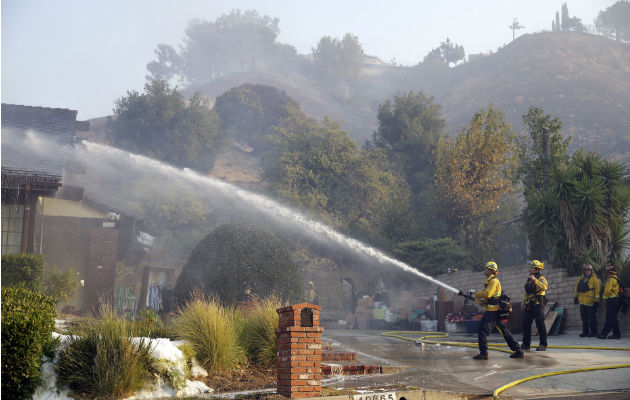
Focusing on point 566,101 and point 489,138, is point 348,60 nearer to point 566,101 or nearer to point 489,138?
point 566,101

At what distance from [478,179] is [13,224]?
21777 mm

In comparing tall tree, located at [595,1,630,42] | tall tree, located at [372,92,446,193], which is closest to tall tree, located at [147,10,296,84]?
tall tree, located at [595,1,630,42]

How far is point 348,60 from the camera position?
121 metres

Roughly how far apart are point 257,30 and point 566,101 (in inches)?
2927

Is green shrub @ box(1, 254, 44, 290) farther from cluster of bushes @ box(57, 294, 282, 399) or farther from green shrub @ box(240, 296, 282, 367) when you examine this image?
green shrub @ box(240, 296, 282, 367)

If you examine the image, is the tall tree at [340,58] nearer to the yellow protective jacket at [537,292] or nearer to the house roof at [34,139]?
the house roof at [34,139]

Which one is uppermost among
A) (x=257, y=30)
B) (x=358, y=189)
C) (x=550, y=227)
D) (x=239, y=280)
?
(x=257, y=30)

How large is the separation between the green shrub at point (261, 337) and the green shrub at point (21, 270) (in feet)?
20.8

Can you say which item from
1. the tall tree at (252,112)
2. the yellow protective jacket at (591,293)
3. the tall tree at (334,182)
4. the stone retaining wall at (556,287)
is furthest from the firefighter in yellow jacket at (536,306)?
the tall tree at (252,112)

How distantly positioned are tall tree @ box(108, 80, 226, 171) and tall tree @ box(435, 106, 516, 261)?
92.8 ft

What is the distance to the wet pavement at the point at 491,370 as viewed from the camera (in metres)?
8.23

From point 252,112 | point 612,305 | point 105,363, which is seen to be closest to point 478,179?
point 612,305

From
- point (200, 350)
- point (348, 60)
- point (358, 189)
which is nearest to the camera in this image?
point (200, 350)

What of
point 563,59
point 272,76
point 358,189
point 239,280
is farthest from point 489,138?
Answer: point 272,76
